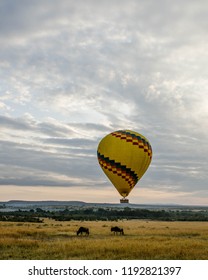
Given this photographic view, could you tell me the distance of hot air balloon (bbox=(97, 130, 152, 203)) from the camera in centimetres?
4244

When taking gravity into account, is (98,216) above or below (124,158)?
below

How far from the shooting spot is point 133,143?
140ft

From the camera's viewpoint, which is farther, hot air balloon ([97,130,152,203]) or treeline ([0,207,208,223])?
treeline ([0,207,208,223])

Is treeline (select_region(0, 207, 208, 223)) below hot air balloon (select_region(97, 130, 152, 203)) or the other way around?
below

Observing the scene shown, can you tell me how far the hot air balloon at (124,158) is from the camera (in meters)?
42.4

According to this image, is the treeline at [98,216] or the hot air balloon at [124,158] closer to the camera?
the hot air balloon at [124,158]

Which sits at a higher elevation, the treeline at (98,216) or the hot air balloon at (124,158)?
the hot air balloon at (124,158)

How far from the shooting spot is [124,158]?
4238 centimetres

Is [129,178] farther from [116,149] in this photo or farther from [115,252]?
[115,252]

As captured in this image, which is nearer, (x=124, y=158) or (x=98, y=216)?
(x=124, y=158)
